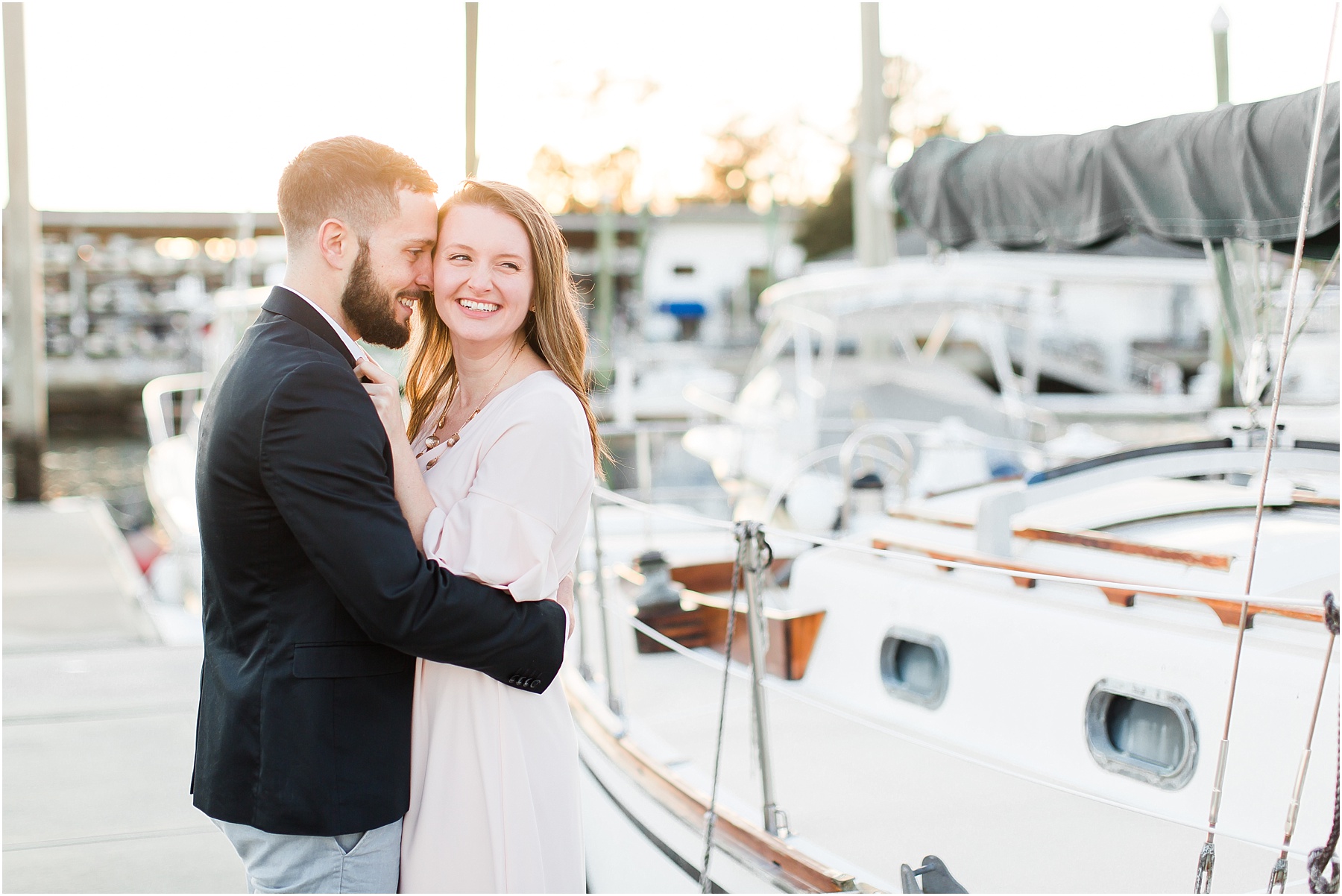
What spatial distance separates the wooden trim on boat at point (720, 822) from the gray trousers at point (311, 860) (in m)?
1.13

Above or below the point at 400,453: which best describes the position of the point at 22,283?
above

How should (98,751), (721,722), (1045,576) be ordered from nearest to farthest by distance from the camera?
(1045,576) → (721,722) → (98,751)

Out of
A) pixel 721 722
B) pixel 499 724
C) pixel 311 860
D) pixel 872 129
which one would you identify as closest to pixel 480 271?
pixel 499 724

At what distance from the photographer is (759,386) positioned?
11172 mm

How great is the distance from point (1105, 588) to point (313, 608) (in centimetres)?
190

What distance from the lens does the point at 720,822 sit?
112 inches

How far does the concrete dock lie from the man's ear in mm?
2834

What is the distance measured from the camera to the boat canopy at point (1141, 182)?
9.44ft

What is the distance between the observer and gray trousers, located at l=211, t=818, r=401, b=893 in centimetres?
172

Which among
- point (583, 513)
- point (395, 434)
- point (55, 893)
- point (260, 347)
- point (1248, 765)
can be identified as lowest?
point (55, 893)

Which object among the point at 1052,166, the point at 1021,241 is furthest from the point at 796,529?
the point at 1052,166

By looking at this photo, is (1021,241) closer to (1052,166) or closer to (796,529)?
(1052,166)

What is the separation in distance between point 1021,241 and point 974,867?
2.45m

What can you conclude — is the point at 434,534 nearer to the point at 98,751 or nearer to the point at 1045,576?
the point at 1045,576
